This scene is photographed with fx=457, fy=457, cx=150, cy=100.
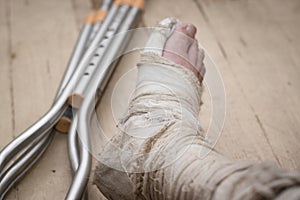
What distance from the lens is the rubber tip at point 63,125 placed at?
3.12 ft

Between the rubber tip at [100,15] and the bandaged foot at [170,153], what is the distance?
9.9 inches

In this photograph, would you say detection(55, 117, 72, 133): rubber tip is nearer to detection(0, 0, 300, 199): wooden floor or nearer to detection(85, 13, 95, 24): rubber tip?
detection(0, 0, 300, 199): wooden floor

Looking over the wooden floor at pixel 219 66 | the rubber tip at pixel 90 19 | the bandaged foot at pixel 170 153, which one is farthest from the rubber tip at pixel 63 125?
the rubber tip at pixel 90 19

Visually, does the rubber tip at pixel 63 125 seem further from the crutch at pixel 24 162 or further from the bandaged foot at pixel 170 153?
the bandaged foot at pixel 170 153

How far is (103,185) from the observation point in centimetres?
76

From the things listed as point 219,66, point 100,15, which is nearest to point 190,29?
point 219,66

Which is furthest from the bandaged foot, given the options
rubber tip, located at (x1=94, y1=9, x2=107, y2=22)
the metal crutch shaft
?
rubber tip, located at (x1=94, y1=9, x2=107, y2=22)

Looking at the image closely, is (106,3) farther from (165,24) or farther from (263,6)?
(263,6)

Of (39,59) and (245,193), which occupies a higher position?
(245,193)

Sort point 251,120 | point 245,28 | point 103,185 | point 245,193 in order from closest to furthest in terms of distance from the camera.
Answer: point 245,193 < point 103,185 < point 251,120 < point 245,28

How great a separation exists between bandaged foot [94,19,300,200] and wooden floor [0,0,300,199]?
0.14 m

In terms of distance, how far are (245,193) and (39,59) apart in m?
0.74

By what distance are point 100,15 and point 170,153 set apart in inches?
23.7

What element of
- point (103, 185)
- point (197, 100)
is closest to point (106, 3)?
point (197, 100)
